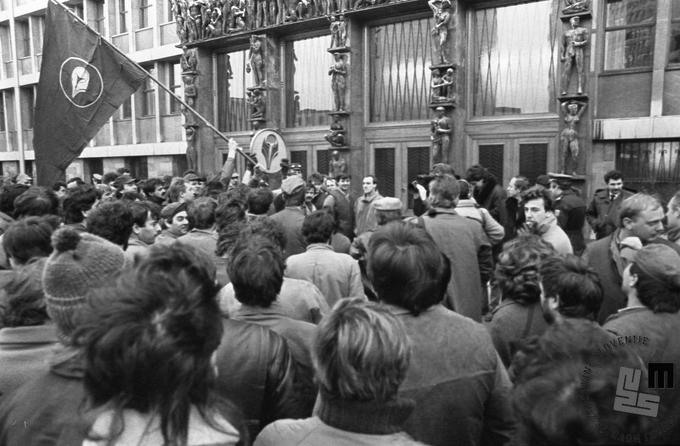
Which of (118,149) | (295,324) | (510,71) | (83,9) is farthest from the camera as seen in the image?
(83,9)

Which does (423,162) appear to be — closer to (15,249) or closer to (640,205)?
(640,205)

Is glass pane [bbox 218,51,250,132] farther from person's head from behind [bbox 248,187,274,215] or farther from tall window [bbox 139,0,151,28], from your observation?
person's head from behind [bbox 248,187,274,215]

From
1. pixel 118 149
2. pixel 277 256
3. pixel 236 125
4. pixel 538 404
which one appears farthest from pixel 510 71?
pixel 118 149

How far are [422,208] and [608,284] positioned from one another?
3.56m

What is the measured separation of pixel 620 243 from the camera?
149 inches

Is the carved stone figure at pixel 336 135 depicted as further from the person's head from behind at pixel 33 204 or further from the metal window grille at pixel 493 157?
the person's head from behind at pixel 33 204

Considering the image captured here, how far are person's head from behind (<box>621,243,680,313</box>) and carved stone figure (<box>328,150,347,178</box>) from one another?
1106cm

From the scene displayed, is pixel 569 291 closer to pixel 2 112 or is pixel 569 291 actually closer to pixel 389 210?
pixel 389 210

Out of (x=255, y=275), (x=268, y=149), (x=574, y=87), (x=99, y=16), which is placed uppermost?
(x=99, y=16)

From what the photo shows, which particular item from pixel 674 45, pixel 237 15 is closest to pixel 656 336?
pixel 674 45

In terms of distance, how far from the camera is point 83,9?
21719mm

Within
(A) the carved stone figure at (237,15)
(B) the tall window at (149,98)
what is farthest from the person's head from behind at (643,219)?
(B) the tall window at (149,98)

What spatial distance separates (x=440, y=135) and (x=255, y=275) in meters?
9.79

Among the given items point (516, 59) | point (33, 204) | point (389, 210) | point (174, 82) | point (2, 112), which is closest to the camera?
point (33, 204)
